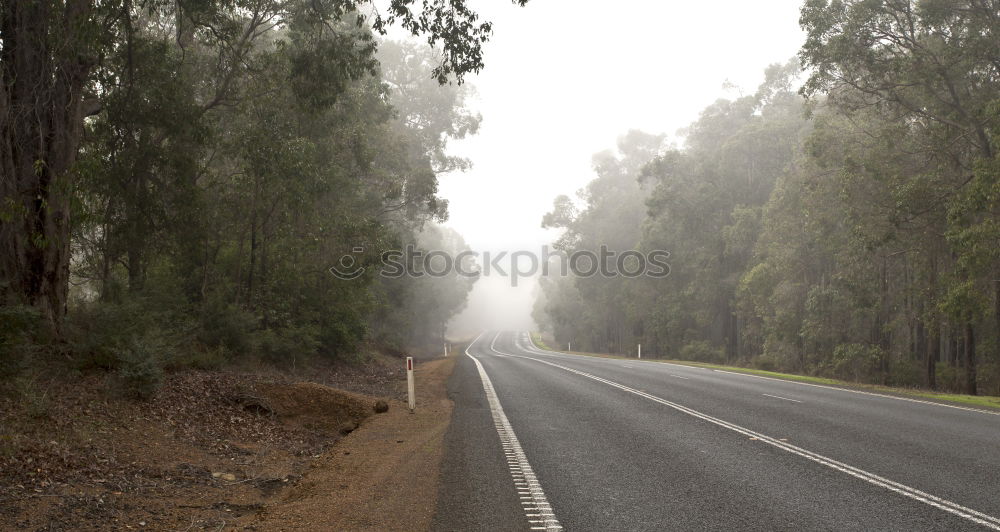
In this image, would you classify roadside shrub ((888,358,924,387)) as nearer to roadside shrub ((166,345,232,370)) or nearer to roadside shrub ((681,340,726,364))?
roadside shrub ((681,340,726,364))

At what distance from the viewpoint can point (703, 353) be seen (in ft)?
132

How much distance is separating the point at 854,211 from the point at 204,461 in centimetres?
2313

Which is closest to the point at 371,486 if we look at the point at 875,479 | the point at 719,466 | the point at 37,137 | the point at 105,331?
the point at 719,466

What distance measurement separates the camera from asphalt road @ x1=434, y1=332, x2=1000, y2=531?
5129 mm

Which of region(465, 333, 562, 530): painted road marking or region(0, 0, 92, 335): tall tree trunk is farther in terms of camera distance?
region(0, 0, 92, 335): tall tree trunk

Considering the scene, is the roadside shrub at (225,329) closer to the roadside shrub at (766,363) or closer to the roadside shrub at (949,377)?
the roadside shrub at (949,377)

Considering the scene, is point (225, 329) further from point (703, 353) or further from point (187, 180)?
point (703, 353)

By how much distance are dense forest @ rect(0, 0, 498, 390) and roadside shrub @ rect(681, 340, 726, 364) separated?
23.9m

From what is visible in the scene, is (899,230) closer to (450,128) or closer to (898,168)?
(898,168)

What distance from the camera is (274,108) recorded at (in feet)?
56.3

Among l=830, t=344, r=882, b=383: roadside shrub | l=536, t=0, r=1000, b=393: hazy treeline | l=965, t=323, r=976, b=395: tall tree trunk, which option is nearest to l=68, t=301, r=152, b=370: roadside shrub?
l=536, t=0, r=1000, b=393: hazy treeline

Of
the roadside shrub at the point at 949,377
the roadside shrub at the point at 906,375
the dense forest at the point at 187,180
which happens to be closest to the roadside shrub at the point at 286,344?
the dense forest at the point at 187,180

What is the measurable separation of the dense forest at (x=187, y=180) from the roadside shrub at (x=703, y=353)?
23.9 metres

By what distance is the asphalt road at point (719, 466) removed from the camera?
5129 millimetres
